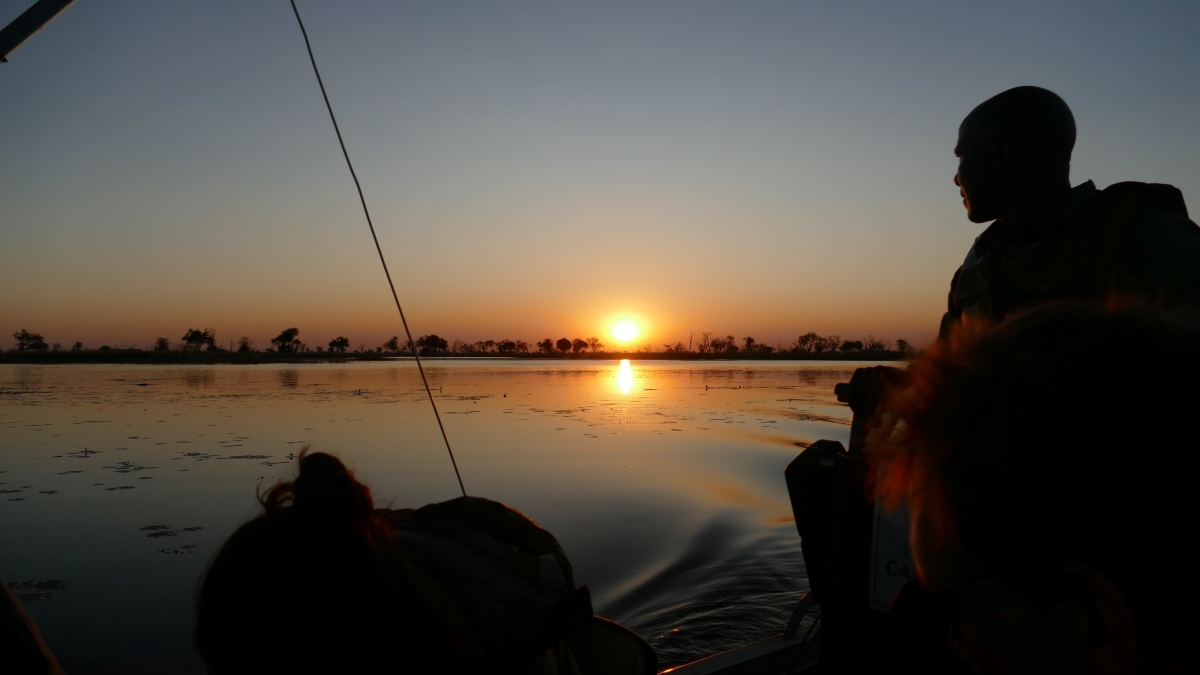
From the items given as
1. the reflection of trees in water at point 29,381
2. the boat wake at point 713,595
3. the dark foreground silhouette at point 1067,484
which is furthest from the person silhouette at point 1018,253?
the reflection of trees in water at point 29,381

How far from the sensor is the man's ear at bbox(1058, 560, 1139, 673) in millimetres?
563

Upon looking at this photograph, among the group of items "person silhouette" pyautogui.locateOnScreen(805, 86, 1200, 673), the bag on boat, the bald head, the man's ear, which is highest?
the bald head

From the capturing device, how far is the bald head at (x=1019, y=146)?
2.04 metres

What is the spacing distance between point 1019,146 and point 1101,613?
191 cm

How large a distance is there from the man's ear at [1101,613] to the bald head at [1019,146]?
185 centimetres

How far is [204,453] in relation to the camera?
25.6ft

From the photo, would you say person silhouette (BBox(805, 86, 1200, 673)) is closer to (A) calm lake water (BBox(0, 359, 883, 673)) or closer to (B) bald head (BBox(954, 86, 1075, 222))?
(B) bald head (BBox(954, 86, 1075, 222))

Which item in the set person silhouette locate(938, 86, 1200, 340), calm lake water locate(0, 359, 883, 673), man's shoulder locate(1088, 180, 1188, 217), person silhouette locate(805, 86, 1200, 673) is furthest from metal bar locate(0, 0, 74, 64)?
man's shoulder locate(1088, 180, 1188, 217)

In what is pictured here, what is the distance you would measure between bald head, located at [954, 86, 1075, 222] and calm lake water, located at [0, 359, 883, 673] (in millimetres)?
2506

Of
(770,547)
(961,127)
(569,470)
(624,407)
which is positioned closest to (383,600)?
(961,127)

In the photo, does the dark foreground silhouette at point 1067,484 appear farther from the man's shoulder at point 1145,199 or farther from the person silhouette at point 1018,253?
the man's shoulder at point 1145,199

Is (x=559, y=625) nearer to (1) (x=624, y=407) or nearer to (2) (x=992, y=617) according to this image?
(2) (x=992, y=617)

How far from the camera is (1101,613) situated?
581mm

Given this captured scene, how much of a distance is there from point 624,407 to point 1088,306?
14073 millimetres
